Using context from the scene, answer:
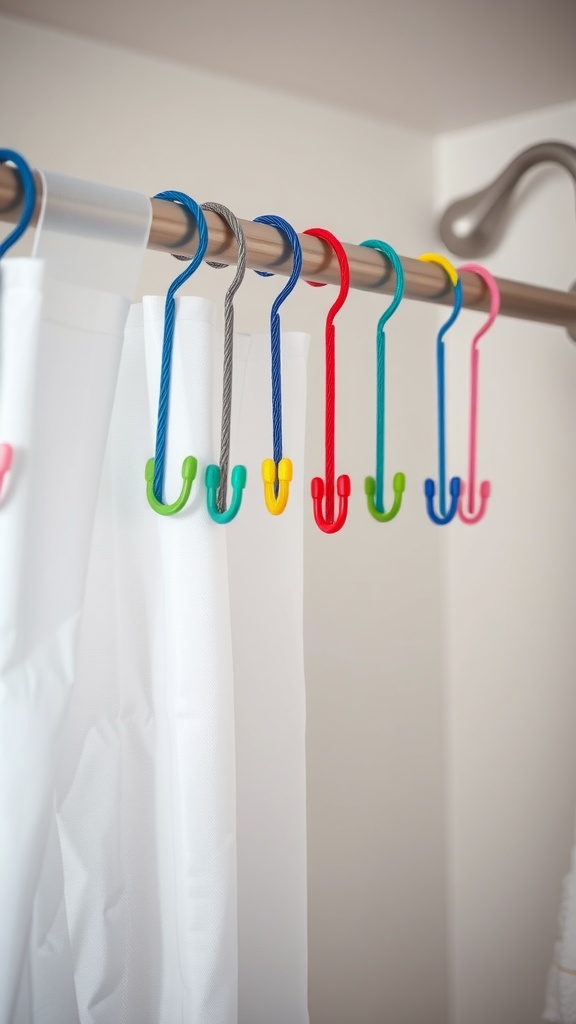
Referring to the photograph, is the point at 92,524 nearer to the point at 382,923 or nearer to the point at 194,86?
the point at 194,86

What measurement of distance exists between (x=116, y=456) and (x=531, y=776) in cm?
89

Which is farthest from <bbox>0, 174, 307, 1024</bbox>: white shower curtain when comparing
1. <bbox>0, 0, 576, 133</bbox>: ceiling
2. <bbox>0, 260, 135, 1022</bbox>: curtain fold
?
<bbox>0, 0, 576, 133</bbox>: ceiling

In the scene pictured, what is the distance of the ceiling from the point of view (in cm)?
105

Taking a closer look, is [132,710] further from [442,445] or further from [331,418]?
[442,445]

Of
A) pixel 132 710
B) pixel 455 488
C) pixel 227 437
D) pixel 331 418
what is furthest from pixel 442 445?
pixel 132 710

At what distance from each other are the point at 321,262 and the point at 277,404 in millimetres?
138

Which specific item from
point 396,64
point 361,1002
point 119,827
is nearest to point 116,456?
point 119,827

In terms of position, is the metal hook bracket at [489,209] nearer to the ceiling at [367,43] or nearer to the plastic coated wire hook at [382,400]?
the ceiling at [367,43]

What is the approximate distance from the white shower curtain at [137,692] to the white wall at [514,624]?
2.05 ft

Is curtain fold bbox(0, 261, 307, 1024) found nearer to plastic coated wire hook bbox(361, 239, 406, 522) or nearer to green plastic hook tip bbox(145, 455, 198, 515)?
green plastic hook tip bbox(145, 455, 198, 515)

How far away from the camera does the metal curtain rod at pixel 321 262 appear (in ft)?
2.40

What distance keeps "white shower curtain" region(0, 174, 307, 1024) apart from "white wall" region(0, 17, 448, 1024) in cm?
47

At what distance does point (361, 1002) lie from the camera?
1.35 metres

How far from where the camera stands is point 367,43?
1.13 metres
